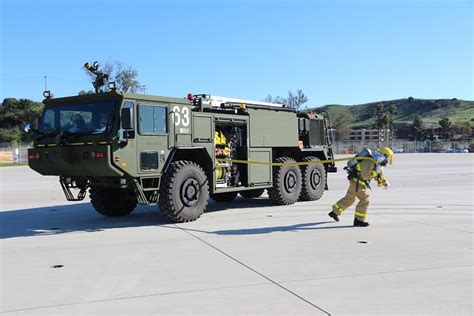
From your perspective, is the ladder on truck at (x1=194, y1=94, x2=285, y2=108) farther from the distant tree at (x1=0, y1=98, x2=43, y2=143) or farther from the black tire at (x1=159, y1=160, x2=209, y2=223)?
the distant tree at (x1=0, y1=98, x2=43, y2=143)

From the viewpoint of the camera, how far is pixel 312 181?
42.3ft

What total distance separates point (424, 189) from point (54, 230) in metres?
12.0

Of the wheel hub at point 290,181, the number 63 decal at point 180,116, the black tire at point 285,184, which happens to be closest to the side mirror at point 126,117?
the number 63 decal at point 180,116

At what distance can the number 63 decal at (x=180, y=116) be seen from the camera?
8953 mm

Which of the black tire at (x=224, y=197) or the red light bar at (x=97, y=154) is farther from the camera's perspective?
the black tire at (x=224, y=197)

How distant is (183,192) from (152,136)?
4.16ft

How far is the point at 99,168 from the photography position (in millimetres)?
7906

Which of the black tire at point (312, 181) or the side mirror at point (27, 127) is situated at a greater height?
the side mirror at point (27, 127)

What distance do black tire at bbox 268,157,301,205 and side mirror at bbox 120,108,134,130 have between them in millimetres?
4775

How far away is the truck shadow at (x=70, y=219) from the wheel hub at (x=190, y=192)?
0.60 metres

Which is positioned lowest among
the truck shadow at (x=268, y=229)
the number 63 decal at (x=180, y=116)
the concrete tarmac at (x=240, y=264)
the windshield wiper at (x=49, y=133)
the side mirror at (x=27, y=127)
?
the concrete tarmac at (x=240, y=264)

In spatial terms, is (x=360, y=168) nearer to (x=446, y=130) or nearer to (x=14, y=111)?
(x=14, y=111)

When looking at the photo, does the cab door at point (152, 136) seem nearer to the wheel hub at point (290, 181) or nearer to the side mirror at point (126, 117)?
the side mirror at point (126, 117)

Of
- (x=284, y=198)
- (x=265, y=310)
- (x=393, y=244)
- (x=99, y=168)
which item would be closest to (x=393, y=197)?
(x=284, y=198)
